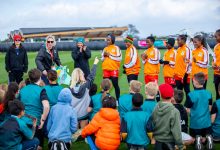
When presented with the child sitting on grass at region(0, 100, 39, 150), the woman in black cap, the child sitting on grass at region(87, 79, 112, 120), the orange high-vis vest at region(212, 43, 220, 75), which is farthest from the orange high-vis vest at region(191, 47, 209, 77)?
the child sitting on grass at region(0, 100, 39, 150)

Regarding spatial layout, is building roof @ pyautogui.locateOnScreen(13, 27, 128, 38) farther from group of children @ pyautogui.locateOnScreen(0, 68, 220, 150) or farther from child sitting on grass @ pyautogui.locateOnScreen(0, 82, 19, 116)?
child sitting on grass @ pyautogui.locateOnScreen(0, 82, 19, 116)

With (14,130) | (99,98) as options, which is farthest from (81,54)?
(14,130)

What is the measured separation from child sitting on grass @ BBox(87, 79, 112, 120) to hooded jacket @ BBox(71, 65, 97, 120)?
0.36ft

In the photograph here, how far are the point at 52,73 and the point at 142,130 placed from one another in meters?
1.89

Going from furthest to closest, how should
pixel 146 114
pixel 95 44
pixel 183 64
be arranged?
1. pixel 95 44
2. pixel 183 64
3. pixel 146 114

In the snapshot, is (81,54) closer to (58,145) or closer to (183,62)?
(183,62)

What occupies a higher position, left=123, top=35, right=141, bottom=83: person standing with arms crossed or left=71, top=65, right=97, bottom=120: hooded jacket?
left=123, top=35, right=141, bottom=83: person standing with arms crossed

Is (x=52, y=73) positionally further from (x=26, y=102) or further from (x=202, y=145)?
(x=202, y=145)

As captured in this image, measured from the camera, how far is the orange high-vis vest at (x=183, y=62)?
31.4 feet

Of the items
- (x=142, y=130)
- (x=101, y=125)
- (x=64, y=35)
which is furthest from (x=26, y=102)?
(x=64, y=35)

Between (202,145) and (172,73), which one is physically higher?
(172,73)

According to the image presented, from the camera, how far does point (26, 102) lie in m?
6.29

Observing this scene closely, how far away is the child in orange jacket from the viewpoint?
5738 mm

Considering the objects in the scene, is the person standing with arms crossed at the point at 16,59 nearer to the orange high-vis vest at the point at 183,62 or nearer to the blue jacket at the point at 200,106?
the orange high-vis vest at the point at 183,62
